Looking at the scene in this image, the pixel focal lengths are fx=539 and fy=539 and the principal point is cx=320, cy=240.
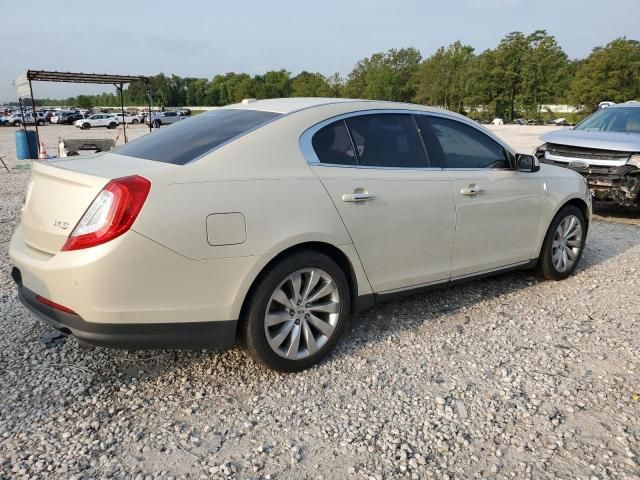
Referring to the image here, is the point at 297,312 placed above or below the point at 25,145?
above

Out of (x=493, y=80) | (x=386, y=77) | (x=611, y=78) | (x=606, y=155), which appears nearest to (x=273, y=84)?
(x=386, y=77)

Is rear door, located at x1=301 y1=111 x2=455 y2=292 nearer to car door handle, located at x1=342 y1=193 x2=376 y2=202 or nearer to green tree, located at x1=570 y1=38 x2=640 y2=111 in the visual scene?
car door handle, located at x1=342 y1=193 x2=376 y2=202

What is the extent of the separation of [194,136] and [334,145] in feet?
2.97

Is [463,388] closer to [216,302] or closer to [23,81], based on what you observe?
[216,302]

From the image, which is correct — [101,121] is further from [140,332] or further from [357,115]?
[140,332]

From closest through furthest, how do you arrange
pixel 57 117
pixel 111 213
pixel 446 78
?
pixel 111 213, pixel 57 117, pixel 446 78

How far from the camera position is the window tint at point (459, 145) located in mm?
4117

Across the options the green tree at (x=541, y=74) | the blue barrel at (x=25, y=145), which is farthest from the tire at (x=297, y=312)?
the green tree at (x=541, y=74)

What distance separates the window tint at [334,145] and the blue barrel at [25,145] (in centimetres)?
1734

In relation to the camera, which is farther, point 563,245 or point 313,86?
point 313,86

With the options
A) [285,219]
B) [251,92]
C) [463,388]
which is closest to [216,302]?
[285,219]

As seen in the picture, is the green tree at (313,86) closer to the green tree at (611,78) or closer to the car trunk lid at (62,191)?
the green tree at (611,78)

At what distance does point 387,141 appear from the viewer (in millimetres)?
3842

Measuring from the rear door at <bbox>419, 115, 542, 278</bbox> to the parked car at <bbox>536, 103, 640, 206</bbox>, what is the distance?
3.73m
